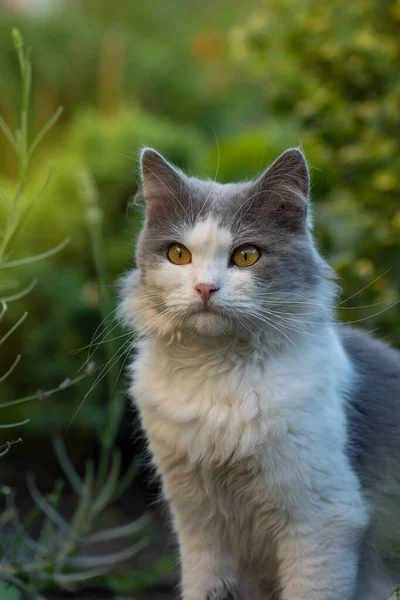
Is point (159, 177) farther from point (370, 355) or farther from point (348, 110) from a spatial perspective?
point (348, 110)

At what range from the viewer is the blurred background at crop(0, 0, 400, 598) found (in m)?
3.28

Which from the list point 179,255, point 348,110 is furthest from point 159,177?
point 348,110

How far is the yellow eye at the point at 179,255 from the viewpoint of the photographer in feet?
6.81

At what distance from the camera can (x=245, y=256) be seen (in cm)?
206

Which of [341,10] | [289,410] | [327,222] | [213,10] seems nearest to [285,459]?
[289,410]

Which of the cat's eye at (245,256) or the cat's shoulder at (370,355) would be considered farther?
the cat's shoulder at (370,355)

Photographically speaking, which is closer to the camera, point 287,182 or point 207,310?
point 207,310

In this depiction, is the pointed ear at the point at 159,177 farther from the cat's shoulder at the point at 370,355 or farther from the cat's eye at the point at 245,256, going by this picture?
the cat's shoulder at the point at 370,355

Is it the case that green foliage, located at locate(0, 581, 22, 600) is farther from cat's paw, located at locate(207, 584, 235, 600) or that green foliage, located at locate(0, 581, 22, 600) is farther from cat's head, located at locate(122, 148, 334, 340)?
cat's head, located at locate(122, 148, 334, 340)

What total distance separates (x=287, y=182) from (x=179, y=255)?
1.05 feet

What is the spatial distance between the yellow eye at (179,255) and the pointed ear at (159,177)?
0.52 feet

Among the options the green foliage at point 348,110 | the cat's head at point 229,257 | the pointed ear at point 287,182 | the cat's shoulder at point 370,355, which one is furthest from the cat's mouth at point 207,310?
the green foliage at point 348,110

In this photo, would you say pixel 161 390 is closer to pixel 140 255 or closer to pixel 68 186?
pixel 140 255

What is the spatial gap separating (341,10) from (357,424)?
6.86 ft
